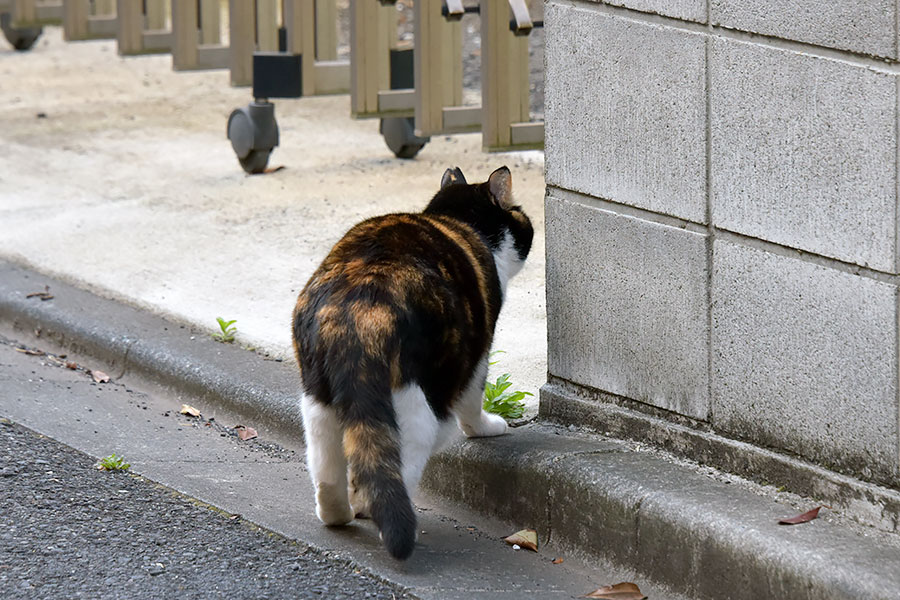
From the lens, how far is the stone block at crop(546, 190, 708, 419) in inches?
144

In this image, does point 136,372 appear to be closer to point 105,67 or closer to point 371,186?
point 371,186

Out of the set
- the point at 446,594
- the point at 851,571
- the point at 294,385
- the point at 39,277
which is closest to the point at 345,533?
the point at 446,594

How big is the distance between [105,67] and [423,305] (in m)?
7.82

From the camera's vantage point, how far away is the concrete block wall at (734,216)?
10.3 ft

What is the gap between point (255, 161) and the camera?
7.52 m

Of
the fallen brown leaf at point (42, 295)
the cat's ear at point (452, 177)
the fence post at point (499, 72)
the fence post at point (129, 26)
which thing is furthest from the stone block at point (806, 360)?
the fence post at point (129, 26)

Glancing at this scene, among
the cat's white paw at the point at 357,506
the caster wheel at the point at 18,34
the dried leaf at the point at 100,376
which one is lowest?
the cat's white paw at the point at 357,506

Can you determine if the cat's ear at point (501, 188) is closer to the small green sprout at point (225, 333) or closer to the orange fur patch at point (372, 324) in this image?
the orange fur patch at point (372, 324)

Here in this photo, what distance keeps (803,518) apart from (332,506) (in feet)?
4.16

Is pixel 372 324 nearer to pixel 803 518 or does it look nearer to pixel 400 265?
pixel 400 265

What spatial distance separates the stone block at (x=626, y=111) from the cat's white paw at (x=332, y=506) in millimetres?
1114

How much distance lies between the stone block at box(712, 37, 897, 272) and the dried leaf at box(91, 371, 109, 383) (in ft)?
8.78

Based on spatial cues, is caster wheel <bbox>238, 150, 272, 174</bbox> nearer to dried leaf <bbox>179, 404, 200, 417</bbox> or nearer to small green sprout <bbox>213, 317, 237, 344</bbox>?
small green sprout <bbox>213, 317, 237, 344</bbox>

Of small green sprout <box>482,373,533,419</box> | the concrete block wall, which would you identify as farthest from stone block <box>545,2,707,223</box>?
small green sprout <box>482,373,533,419</box>
